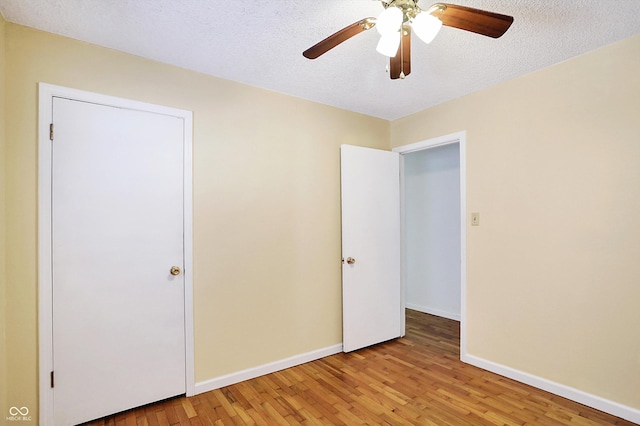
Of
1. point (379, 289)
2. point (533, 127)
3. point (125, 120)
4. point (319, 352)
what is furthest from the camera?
point (379, 289)

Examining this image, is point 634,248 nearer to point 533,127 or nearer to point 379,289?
point 533,127

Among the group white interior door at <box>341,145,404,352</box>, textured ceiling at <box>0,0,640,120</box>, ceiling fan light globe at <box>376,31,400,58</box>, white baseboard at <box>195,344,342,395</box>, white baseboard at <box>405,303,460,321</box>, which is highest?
textured ceiling at <box>0,0,640,120</box>

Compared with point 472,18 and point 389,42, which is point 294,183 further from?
point 472,18

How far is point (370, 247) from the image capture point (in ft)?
10.6

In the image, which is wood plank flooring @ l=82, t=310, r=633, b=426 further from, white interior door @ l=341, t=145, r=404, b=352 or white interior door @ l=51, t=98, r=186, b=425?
white interior door @ l=341, t=145, r=404, b=352

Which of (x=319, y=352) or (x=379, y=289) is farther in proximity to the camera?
(x=379, y=289)

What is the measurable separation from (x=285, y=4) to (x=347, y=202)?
1829mm

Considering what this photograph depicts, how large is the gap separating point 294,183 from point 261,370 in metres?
1.62

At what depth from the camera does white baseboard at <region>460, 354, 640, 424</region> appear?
2.00 metres

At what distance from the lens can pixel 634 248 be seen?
1.99 metres

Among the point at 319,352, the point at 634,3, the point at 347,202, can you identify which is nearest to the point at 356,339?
the point at 319,352

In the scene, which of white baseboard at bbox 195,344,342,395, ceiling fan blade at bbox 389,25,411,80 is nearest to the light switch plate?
ceiling fan blade at bbox 389,25,411,80

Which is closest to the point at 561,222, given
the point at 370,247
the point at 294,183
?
the point at 370,247

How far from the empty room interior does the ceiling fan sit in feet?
0.75
